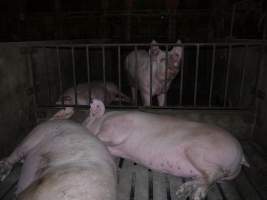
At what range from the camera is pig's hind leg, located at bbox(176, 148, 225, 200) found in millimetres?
2451

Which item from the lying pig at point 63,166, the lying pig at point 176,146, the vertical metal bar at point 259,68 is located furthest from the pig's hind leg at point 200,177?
the vertical metal bar at point 259,68

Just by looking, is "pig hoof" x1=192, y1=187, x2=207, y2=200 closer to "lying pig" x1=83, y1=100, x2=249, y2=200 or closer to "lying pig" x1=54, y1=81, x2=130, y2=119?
"lying pig" x1=83, y1=100, x2=249, y2=200

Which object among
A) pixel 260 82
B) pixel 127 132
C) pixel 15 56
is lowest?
pixel 127 132

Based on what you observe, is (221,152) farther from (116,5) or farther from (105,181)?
(116,5)

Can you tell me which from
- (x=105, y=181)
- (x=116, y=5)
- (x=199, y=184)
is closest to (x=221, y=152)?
(x=199, y=184)

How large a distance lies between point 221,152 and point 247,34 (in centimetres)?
460

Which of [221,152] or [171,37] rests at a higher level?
[171,37]

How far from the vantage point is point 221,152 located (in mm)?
2514

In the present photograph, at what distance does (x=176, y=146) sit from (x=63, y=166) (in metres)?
1.19

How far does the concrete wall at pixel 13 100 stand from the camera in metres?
3.20

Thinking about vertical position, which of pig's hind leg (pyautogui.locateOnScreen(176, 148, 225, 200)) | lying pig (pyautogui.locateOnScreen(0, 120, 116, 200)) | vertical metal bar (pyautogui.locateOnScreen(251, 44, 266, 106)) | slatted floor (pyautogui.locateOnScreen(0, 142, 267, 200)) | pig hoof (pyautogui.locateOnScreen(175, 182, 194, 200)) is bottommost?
slatted floor (pyautogui.locateOnScreen(0, 142, 267, 200))

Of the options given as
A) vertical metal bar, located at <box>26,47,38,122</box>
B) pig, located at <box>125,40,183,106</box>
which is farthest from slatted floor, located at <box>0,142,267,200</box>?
pig, located at <box>125,40,183,106</box>

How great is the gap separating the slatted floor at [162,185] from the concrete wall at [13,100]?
456mm

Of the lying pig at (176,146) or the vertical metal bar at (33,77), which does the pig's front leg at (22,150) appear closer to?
the lying pig at (176,146)
